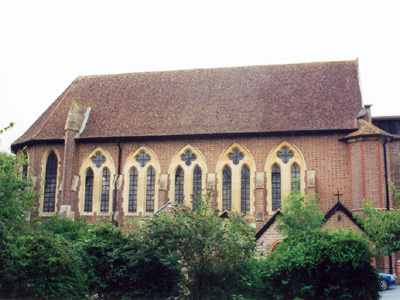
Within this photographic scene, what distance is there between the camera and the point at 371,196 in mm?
28641

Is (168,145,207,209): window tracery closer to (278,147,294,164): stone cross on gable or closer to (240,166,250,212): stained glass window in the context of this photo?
(240,166,250,212): stained glass window

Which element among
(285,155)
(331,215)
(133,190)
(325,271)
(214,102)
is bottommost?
(325,271)

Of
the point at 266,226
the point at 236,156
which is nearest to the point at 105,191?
the point at 236,156

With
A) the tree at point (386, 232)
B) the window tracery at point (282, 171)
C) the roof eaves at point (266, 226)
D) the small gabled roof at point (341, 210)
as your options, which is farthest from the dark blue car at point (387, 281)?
the window tracery at point (282, 171)

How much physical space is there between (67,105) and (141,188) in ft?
29.1

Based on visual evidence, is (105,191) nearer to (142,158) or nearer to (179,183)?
(142,158)

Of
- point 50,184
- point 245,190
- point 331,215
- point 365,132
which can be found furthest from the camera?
point 50,184

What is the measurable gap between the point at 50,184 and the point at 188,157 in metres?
9.65

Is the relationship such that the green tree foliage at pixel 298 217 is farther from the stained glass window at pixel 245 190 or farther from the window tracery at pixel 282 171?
the stained glass window at pixel 245 190

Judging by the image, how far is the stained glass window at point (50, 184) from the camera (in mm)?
33844

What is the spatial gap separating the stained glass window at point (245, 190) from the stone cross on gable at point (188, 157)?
3343mm

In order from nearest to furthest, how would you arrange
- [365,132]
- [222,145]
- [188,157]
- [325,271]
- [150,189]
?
[325,271]
[365,132]
[222,145]
[188,157]
[150,189]

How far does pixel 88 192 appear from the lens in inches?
1330

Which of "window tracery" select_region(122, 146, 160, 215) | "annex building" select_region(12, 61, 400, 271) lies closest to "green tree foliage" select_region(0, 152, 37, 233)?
"annex building" select_region(12, 61, 400, 271)
